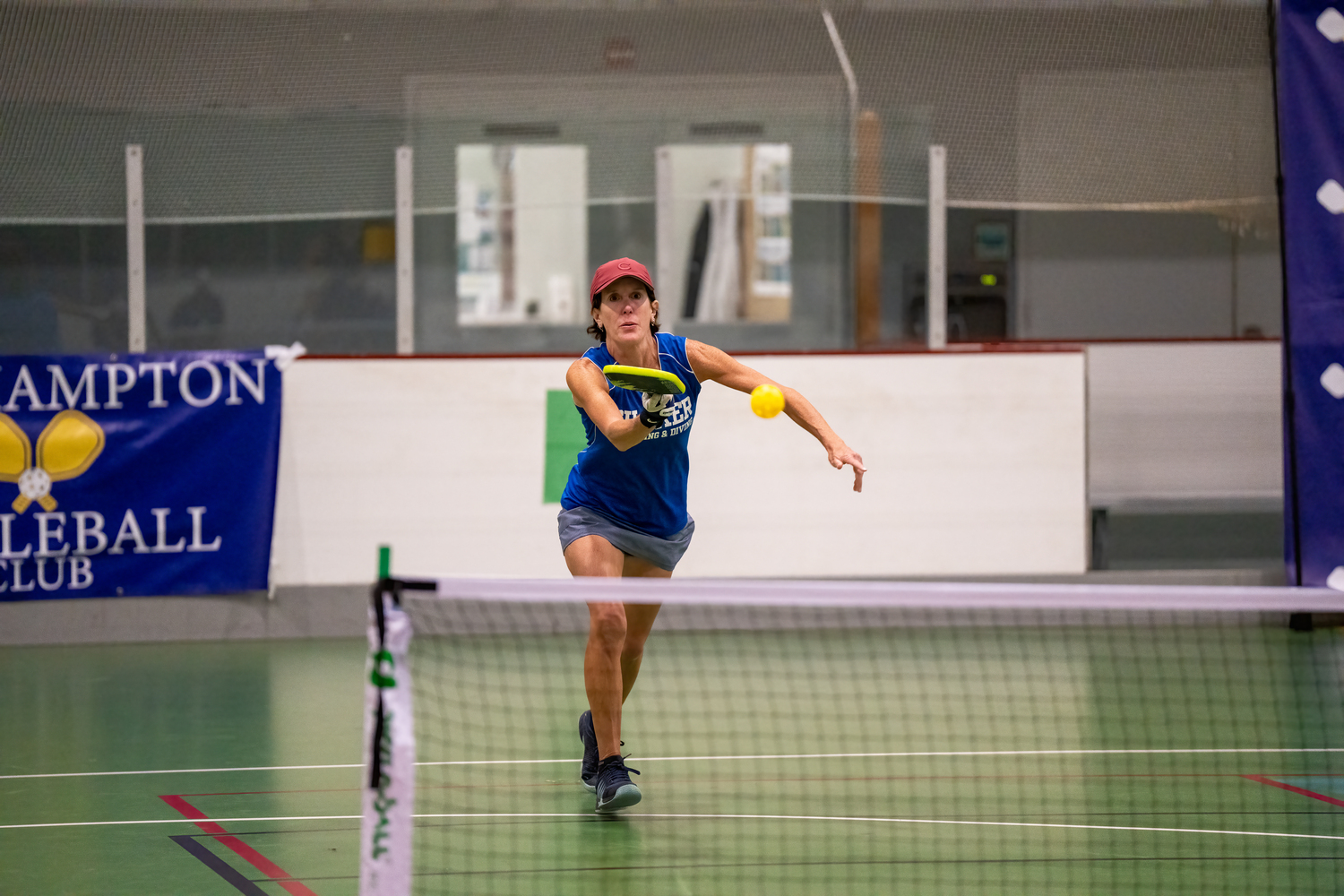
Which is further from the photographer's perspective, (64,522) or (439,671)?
(64,522)

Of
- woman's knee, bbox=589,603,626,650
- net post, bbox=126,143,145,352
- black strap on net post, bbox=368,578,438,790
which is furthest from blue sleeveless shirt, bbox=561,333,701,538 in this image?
net post, bbox=126,143,145,352

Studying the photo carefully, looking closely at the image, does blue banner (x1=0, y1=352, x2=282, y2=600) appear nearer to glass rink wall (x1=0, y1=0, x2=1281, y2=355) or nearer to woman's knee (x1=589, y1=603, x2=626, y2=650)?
glass rink wall (x1=0, y1=0, x2=1281, y2=355)

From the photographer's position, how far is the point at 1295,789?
19.3 ft

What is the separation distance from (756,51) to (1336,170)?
4.35 m

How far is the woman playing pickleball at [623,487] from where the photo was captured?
5.37 metres

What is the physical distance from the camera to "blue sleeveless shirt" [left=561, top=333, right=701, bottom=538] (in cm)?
555

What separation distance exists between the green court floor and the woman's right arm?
1462 mm

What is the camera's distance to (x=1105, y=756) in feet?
21.2

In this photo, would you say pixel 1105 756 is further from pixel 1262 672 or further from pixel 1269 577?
pixel 1269 577

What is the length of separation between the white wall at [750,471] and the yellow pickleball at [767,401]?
5.50 metres

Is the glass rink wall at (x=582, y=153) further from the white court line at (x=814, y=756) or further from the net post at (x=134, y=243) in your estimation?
the white court line at (x=814, y=756)

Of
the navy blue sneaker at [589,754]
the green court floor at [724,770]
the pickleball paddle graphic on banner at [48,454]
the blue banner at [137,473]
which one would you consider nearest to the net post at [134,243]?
the blue banner at [137,473]

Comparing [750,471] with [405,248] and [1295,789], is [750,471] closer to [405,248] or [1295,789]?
[405,248]

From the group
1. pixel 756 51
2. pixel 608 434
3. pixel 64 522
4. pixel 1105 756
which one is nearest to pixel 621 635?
pixel 608 434
